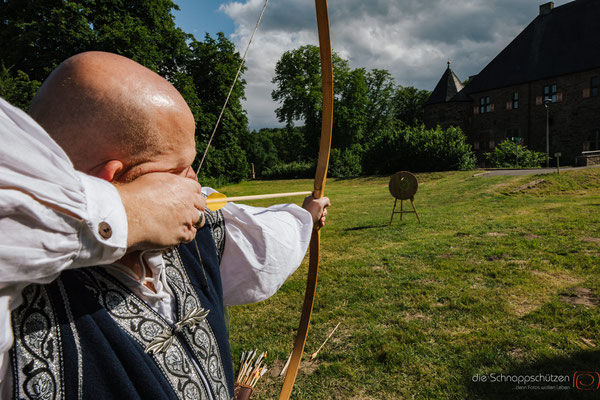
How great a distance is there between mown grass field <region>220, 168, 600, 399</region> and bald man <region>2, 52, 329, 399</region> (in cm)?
178

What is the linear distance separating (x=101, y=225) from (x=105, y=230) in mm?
11

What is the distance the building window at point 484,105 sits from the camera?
91.0 ft

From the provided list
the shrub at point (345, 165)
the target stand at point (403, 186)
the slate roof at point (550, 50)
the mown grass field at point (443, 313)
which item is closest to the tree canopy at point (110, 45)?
the target stand at point (403, 186)

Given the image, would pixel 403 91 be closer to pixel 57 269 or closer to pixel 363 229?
pixel 363 229

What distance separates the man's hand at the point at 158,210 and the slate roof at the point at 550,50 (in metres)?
29.1

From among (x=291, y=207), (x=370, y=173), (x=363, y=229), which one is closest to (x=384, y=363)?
(x=291, y=207)

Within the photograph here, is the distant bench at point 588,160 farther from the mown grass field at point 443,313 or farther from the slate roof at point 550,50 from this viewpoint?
the slate roof at point 550,50

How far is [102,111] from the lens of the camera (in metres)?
0.71

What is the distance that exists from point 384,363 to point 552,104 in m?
28.0

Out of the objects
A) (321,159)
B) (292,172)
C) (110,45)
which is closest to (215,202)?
(321,159)

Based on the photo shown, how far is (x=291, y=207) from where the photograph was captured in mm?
1359

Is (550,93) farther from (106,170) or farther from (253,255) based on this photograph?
(106,170)

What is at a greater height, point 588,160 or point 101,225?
point 101,225

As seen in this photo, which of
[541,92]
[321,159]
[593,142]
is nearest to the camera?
[321,159]
